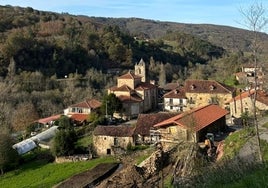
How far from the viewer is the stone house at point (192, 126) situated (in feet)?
93.9

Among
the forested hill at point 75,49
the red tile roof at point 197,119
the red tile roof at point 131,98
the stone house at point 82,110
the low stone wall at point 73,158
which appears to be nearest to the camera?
the red tile roof at point 197,119

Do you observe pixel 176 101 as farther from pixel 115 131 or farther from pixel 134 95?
pixel 115 131

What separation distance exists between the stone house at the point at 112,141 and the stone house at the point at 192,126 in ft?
7.54

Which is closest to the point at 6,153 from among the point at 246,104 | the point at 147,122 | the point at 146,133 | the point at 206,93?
the point at 146,133

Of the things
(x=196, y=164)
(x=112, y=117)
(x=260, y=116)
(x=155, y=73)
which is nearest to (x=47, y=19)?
(x=155, y=73)

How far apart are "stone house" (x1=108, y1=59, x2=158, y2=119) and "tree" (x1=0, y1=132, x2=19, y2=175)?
14.9m

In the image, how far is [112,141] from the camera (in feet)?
105

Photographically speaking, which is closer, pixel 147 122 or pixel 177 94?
pixel 147 122

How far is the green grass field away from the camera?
26.4 metres

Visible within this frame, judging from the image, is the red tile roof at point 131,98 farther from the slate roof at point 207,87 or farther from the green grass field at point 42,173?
the green grass field at point 42,173

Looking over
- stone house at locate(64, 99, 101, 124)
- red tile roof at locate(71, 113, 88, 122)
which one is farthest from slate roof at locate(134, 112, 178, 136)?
Result: stone house at locate(64, 99, 101, 124)

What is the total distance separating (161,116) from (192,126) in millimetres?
6190

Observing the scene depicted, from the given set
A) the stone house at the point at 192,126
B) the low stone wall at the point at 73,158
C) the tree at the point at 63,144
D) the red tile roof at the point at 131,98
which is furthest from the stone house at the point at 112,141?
the red tile roof at the point at 131,98

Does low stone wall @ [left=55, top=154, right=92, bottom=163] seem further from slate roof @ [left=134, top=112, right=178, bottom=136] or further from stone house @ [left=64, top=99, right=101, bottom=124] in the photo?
stone house @ [left=64, top=99, right=101, bottom=124]
